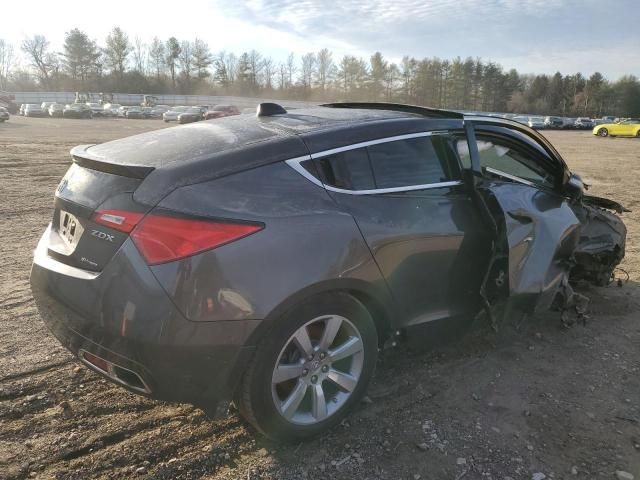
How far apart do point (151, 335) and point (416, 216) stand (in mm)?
1550

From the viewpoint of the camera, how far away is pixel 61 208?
2.68m

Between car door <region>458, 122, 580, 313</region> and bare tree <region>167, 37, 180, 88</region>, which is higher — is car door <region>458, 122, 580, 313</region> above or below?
below

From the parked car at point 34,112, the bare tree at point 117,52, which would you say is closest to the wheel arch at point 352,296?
the parked car at point 34,112

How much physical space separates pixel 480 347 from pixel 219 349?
2.29 metres

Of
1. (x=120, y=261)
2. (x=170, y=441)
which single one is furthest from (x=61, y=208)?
(x=170, y=441)

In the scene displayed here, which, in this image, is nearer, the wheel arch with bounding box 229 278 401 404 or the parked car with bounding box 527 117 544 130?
the wheel arch with bounding box 229 278 401 404

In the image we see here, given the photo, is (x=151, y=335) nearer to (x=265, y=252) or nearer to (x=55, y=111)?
(x=265, y=252)

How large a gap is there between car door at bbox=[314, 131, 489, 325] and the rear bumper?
85cm

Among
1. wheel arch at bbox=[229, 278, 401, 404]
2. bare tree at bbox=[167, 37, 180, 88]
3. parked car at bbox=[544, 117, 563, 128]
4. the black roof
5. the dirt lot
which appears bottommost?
the dirt lot

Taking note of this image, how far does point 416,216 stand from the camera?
2.85 metres

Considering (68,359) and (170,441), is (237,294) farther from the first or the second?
(68,359)

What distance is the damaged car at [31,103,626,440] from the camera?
2.17 meters

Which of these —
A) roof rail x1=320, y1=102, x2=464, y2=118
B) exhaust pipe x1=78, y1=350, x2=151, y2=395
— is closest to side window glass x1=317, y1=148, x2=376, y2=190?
roof rail x1=320, y1=102, x2=464, y2=118

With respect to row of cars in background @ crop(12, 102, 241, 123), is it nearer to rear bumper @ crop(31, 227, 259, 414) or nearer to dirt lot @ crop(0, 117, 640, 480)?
dirt lot @ crop(0, 117, 640, 480)
